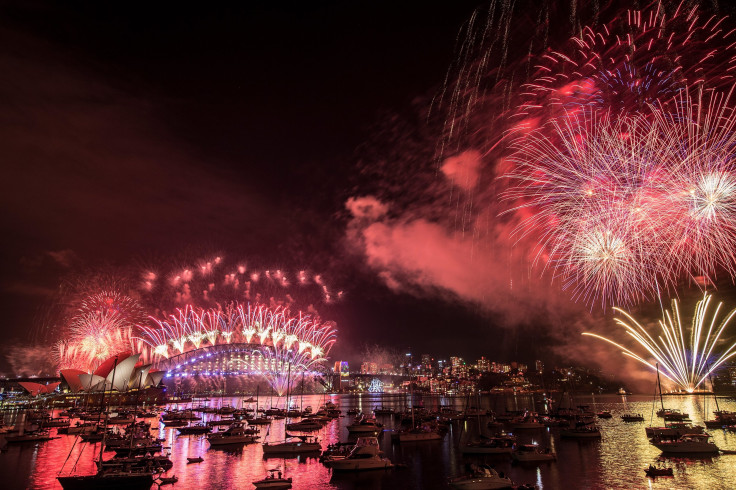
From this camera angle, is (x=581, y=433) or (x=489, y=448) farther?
(x=581, y=433)

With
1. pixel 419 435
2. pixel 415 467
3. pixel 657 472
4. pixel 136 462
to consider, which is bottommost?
pixel 415 467

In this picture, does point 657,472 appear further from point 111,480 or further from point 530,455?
point 111,480

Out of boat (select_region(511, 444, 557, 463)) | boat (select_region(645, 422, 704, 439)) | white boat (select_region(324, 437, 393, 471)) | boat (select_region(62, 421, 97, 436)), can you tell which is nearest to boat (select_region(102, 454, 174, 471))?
white boat (select_region(324, 437, 393, 471))

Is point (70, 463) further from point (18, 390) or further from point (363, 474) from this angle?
point (18, 390)

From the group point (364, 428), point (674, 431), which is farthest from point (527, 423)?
point (364, 428)

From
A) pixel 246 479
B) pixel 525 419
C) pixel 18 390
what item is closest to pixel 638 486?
pixel 246 479
